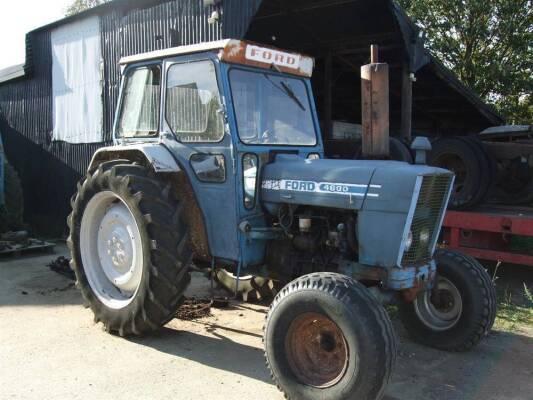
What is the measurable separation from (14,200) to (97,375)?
6.08 metres

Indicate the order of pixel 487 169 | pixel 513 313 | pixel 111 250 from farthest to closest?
pixel 487 169 < pixel 513 313 < pixel 111 250

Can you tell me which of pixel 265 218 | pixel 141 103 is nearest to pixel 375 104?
pixel 265 218

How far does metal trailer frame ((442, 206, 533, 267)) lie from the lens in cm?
549

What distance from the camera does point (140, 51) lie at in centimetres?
877

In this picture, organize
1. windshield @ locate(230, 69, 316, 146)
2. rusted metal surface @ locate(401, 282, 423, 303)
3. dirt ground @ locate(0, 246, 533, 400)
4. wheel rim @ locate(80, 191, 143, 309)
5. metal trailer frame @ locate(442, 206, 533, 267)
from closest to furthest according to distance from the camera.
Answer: dirt ground @ locate(0, 246, 533, 400)
rusted metal surface @ locate(401, 282, 423, 303)
windshield @ locate(230, 69, 316, 146)
wheel rim @ locate(80, 191, 143, 309)
metal trailer frame @ locate(442, 206, 533, 267)

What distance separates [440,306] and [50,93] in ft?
29.0

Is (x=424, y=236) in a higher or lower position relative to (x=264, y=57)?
lower

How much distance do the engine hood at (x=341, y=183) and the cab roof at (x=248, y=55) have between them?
0.78 metres

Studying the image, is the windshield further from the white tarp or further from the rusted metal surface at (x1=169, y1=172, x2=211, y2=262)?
the white tarp

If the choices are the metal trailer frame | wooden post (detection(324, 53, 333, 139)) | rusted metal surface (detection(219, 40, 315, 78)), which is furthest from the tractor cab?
wooden post (detection(324, 53, 333, 139))

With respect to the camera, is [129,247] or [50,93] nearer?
[129,247]

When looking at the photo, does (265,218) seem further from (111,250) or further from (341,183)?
(111,250)

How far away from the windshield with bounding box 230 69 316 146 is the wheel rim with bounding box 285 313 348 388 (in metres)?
1.45

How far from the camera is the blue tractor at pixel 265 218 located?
3264 mm
